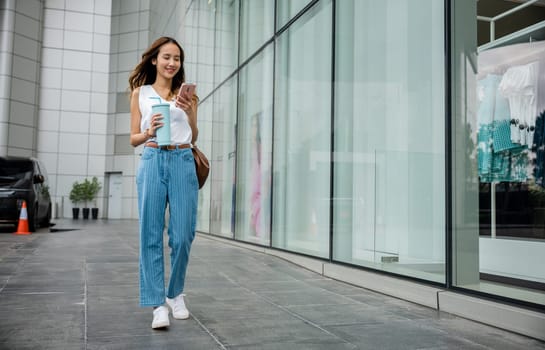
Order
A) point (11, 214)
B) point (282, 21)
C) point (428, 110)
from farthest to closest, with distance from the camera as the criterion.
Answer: point (11, 214) → point (282, 21) → point (428, 110)

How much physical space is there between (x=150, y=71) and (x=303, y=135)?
150 inches

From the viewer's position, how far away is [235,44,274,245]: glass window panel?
330 inches

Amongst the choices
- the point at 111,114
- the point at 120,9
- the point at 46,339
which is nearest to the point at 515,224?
the point at 46,339

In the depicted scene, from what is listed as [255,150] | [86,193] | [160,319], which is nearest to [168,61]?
[160,319]

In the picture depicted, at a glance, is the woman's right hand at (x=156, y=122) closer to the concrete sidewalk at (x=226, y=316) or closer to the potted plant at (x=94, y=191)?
the concrete sidewalk at (x=226, y=316)

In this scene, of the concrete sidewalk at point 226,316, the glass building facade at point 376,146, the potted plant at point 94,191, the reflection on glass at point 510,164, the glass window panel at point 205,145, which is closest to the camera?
the concrete sidewalk at point 226,316

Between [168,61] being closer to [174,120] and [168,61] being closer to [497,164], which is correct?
[174,120]

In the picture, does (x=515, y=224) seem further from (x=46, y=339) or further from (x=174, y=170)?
(x=46, y=339)

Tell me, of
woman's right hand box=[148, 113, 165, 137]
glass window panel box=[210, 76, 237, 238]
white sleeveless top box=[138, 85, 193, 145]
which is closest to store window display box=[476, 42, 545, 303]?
white sleeveless top box=[138, 85, 193, 145]

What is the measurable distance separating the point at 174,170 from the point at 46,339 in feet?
3.99

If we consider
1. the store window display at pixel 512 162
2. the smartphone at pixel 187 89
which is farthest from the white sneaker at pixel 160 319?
the store window display at pixel 512 162

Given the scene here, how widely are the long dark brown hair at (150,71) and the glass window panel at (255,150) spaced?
4.81 m

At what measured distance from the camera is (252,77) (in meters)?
9.39

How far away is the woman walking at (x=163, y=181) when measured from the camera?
3.14 m
